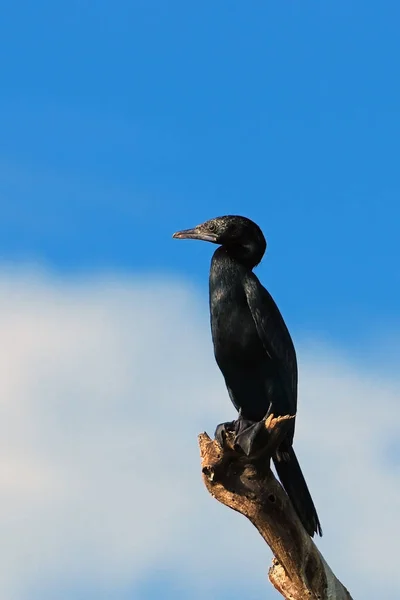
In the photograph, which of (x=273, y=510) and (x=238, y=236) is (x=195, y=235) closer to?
(x=238, y=236)

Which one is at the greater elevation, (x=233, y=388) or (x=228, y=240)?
(x=228, y=240)

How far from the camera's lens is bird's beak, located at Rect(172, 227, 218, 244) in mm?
7582

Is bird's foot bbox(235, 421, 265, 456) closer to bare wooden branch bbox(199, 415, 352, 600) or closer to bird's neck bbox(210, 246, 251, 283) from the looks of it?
bare wooden branch bbox(199, 415, 352, 600)

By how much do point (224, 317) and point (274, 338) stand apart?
408mm

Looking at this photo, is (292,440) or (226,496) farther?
(292,440)

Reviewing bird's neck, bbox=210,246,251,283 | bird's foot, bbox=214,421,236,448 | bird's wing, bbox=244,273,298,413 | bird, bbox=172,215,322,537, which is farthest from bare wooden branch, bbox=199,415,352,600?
bird's neck, bbox=210,246,251,283

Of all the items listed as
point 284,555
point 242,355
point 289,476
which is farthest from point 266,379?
point 284,555

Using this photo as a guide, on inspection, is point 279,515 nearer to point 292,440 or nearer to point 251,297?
point 292,440

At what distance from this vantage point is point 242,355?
23.9 ft

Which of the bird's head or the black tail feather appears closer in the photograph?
the black tail feather

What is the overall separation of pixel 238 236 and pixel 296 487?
196 centimetres

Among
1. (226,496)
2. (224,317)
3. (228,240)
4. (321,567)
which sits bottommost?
(321,567)

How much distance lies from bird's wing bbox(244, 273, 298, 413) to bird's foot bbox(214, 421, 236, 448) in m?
0.49

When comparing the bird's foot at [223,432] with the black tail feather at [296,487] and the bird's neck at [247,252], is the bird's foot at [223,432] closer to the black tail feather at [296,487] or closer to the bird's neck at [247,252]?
the black tail feather at [296,487]
